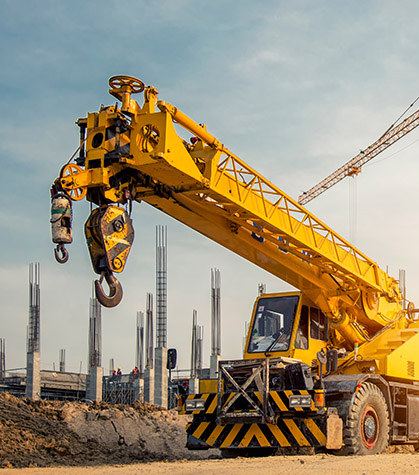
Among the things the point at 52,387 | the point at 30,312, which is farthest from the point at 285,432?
the point at 52,387

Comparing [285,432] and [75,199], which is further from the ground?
[75,199]

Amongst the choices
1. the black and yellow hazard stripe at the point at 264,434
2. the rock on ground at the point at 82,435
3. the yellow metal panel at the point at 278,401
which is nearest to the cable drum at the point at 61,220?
the rock on ground at the point at 82,435

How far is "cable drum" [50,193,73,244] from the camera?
914cm

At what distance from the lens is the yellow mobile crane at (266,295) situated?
9758 mm

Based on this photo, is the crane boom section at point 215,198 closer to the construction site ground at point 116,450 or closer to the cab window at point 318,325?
the cab window at point 318,325

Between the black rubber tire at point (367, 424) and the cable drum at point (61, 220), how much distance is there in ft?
16.7

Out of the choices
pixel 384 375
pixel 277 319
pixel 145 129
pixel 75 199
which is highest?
pixel 145 129

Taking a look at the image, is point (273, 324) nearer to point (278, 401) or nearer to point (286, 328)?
point (286, 328)

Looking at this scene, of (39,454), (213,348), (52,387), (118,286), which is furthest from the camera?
(213,348)

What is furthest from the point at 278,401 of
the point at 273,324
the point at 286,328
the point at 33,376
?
the point at 33,376

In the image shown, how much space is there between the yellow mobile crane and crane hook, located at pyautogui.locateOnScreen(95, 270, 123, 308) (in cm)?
2

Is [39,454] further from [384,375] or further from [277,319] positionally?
[384,375]

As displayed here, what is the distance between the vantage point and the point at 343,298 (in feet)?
44.0

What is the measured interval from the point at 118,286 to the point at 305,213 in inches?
172
